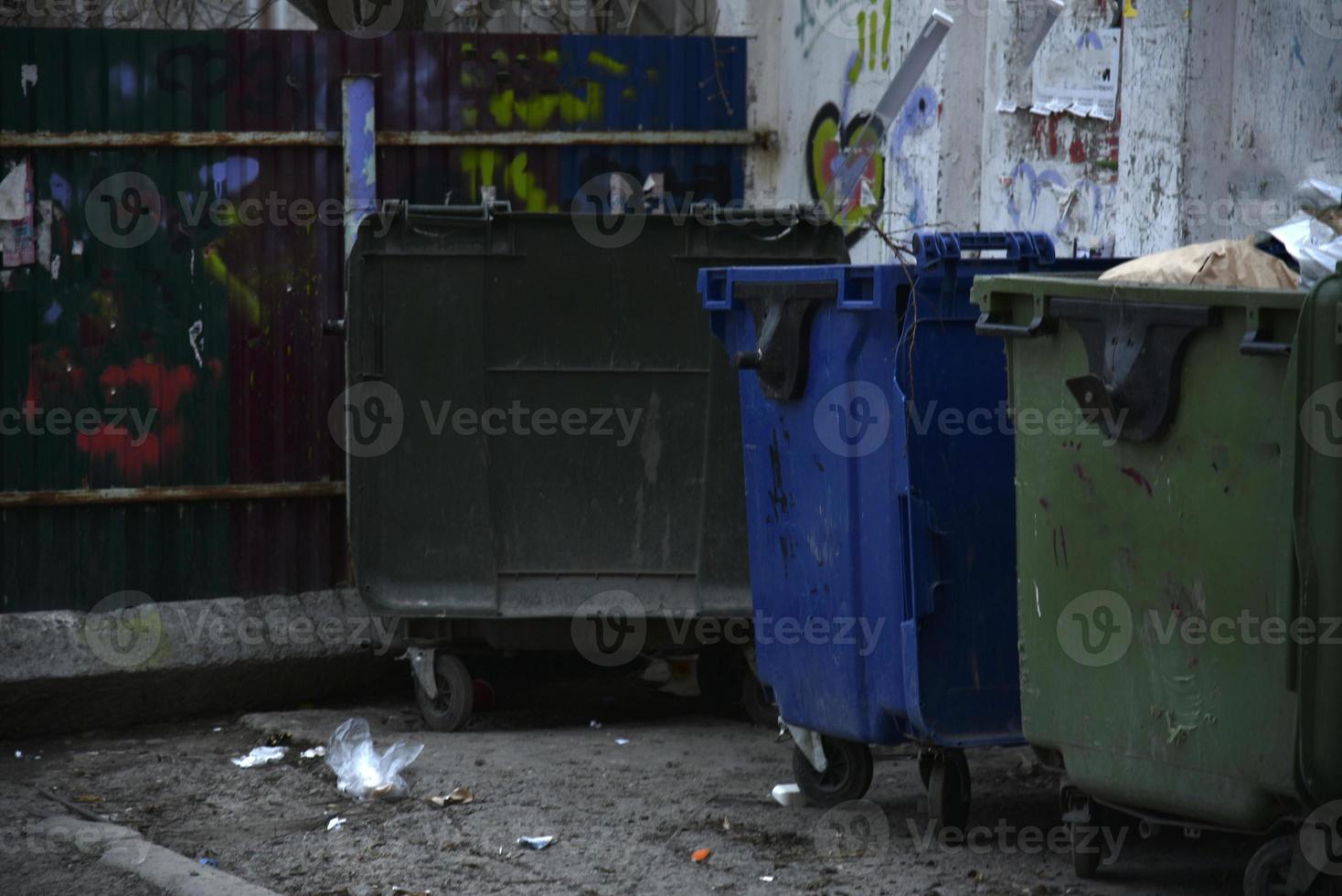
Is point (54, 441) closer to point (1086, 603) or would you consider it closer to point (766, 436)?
point (766, 436)

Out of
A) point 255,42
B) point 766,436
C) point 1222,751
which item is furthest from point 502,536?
point 1222,751

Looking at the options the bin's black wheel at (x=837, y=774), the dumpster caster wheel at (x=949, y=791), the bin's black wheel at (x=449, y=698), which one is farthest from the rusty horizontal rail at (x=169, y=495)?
the dumpster caster wheel at (x=949, y=791)

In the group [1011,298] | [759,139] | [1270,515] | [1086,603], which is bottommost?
[1086,603]

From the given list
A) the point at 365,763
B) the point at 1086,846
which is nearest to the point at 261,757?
the point at 365,763

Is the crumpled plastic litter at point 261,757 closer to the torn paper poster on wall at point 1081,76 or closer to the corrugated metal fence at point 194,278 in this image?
the corrugated metal fence at point 194,278

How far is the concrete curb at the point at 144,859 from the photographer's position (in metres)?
4.30

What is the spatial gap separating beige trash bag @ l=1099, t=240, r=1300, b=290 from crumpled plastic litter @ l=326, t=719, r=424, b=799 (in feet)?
8.64

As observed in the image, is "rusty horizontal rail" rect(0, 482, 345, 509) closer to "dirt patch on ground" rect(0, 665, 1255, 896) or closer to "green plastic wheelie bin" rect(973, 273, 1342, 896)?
"dirt patch on ground" rect(0, 665, 1255, 896)

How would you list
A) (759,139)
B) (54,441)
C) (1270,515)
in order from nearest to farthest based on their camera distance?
(1270,515)
(54,441)
(759,139)

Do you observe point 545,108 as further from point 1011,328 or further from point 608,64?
point 1011,328

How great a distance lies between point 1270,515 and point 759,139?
14.3ft

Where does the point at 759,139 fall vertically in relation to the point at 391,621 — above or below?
above

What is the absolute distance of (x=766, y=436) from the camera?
4973mm

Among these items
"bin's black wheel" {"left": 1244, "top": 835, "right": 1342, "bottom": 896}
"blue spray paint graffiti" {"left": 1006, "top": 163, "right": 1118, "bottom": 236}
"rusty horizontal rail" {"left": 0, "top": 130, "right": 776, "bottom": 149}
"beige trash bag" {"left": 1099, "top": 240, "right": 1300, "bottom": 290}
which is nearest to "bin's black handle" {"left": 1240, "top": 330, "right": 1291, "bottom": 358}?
"beige trash bag" {"left": 1099, "top": 240, "right": 1300, "bottom": 290}
